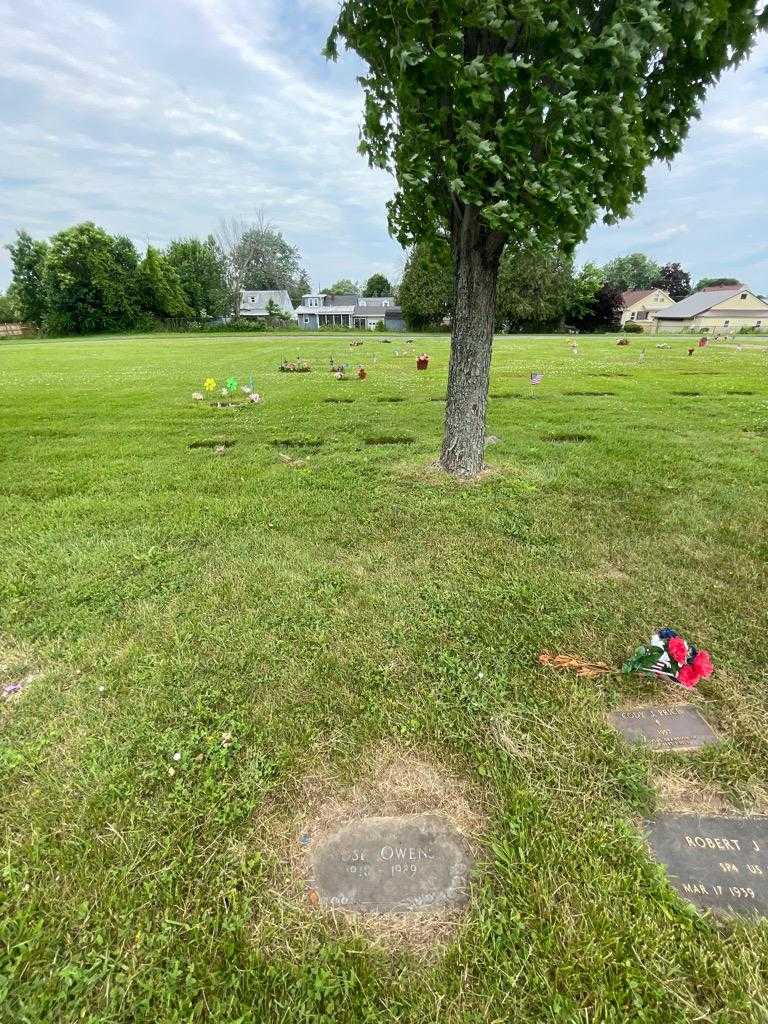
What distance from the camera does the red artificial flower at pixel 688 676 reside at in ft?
7.52

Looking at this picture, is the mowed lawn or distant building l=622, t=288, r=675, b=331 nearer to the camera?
the mowed lawn

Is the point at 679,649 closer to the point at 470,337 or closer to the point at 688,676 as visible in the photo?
the point at 688,676

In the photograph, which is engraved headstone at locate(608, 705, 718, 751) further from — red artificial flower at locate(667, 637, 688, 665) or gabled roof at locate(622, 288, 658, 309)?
gabled roof at locate(622, 288, 658, 309)

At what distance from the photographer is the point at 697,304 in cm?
6278

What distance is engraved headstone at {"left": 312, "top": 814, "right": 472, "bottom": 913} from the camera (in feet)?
5.06

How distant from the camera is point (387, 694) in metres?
2.35

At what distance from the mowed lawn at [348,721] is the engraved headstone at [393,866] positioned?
99 millimetres

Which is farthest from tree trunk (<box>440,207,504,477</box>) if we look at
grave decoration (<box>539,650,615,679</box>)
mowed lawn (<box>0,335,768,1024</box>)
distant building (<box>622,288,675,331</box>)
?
distant building (<box>622,288,675,331</box>)

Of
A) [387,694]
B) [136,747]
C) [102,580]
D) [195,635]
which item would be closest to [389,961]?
[387,694]

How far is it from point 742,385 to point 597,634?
12.3 meters

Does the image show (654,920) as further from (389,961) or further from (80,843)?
(80,843)

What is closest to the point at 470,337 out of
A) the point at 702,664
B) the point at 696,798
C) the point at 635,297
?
the point at 702,664

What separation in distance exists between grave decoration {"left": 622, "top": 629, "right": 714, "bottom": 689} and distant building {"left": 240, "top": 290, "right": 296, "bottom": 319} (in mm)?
70196

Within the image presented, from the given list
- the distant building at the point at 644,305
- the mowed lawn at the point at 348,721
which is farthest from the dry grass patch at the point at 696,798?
the distant building at the point at 644,305
